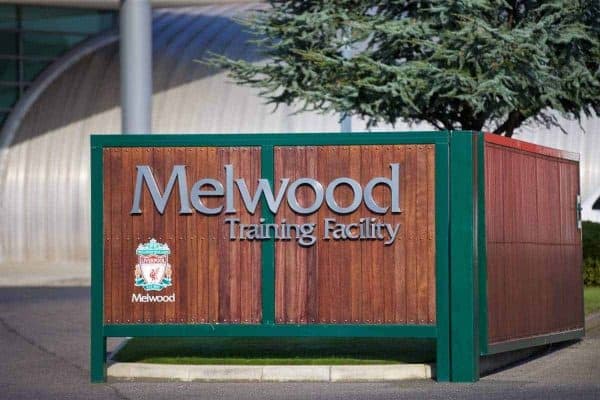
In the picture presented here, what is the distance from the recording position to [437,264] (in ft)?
45.4

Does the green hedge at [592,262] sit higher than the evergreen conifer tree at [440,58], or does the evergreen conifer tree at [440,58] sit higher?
the evergreen conifer tree at [440,58]

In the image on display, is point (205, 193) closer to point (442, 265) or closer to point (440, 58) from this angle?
point (442, 265)

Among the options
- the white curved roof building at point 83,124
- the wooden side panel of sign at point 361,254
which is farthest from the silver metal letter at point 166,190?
the white curved roof building at point 83,124

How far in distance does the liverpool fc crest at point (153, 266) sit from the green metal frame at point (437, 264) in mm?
405

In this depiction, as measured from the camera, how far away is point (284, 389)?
1309 cm

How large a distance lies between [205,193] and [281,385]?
223cm

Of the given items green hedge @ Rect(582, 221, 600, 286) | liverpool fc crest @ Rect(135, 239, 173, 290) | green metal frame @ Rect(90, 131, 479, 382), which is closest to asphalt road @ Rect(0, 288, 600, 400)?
green metal frame @ Rect(90, 131, 479, 382)

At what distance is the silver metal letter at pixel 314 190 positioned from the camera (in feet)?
46.5

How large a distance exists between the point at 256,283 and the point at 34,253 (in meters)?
26.2

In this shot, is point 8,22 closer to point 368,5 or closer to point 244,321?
point 368,5

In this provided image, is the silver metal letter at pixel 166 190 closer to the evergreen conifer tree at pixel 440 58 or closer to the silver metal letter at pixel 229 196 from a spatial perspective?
the silver metal letter at pixel 229 196

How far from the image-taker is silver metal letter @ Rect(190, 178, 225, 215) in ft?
47.0

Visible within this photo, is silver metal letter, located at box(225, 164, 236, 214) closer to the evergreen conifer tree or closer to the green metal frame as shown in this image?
the green metal frame

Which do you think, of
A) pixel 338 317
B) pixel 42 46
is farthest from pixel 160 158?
pixel 42 46
